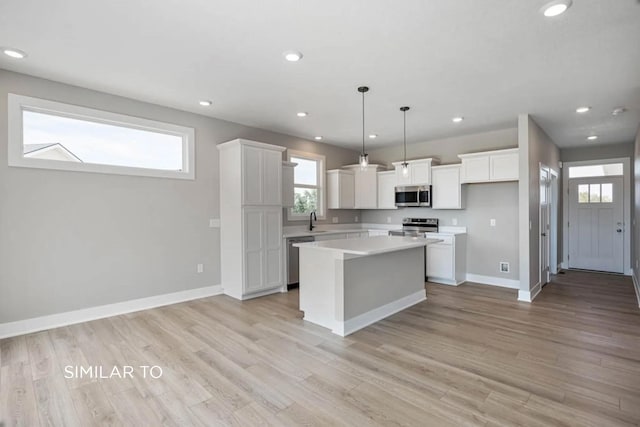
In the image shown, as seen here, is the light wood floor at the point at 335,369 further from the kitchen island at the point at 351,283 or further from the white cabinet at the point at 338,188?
the white cabinet at the point at 338,188

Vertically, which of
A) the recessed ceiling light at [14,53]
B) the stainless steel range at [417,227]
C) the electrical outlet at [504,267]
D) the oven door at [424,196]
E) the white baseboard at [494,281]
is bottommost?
the white baseboard at [494,281]

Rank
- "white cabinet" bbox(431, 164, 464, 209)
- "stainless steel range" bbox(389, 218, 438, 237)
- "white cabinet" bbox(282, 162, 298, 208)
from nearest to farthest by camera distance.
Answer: "white cabinet" bbox(282, 162, 298, 208), "white cabinet" bbox(431, 164, 464, 209), "stainless steel range" bbox(389, 218, 438, 237)

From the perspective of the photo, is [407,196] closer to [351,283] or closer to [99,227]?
[351,283]

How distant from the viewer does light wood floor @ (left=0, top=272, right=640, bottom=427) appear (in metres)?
2.04

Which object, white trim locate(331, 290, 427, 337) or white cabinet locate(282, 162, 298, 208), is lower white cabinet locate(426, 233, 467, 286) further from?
white cabinet locate(282, 162, 298, 208)

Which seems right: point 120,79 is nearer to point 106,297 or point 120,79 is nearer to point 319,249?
point 106,297

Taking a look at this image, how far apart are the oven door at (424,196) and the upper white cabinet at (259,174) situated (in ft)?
8.86

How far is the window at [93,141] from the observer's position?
3398 mm

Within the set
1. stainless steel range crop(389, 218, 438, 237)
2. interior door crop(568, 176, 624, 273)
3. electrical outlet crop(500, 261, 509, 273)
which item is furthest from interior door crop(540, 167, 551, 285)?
stainless steel range crop(389, 218, 438, 237)

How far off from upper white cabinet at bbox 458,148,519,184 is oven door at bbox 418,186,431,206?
2.10 ft

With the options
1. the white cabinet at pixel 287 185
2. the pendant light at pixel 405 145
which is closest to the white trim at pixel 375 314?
the pendant light at pixel 405 145

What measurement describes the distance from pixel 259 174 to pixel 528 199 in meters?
3.83

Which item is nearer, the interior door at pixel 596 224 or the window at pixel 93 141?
the window at pixel 93 141

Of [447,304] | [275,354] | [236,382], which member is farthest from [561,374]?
[236,382]
